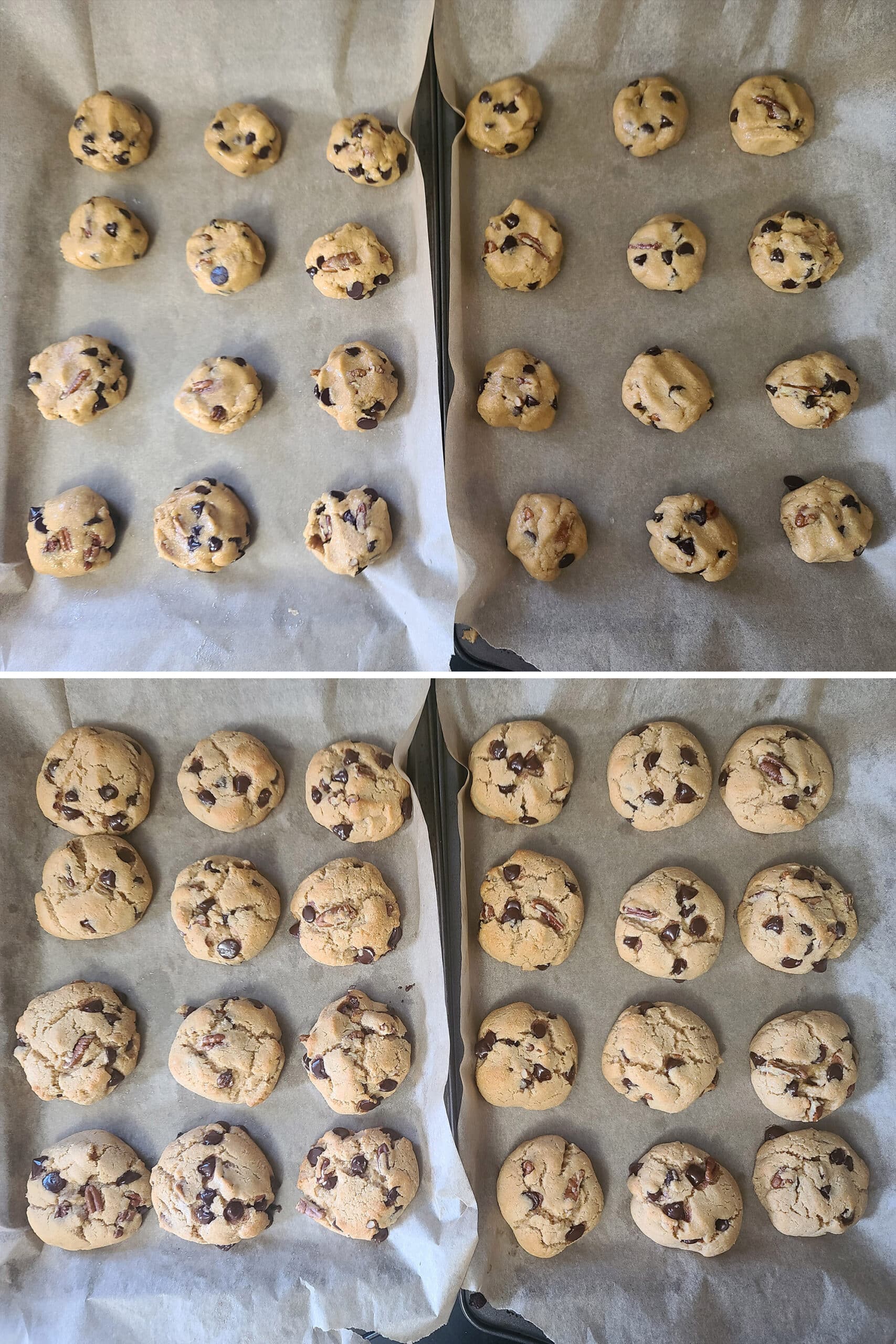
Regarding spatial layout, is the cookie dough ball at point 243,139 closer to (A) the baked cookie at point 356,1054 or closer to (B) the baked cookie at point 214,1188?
(A) the baked cookie at point 356,1054

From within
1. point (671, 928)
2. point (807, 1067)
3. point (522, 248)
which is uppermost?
point (522, 248)

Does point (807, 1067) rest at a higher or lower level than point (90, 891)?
lower

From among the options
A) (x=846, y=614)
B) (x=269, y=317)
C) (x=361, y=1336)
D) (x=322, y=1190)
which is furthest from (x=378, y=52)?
(x=361, y=1336)

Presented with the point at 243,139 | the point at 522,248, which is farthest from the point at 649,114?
the point at 243,139

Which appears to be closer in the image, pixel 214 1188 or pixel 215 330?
pixel 214 1188

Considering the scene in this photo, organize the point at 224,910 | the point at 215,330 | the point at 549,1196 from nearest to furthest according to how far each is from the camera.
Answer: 1. the point at 549,1196
2. the point at 224,910
3. the point at 215,330

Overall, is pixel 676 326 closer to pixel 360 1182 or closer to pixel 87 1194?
pixel 360 1182
